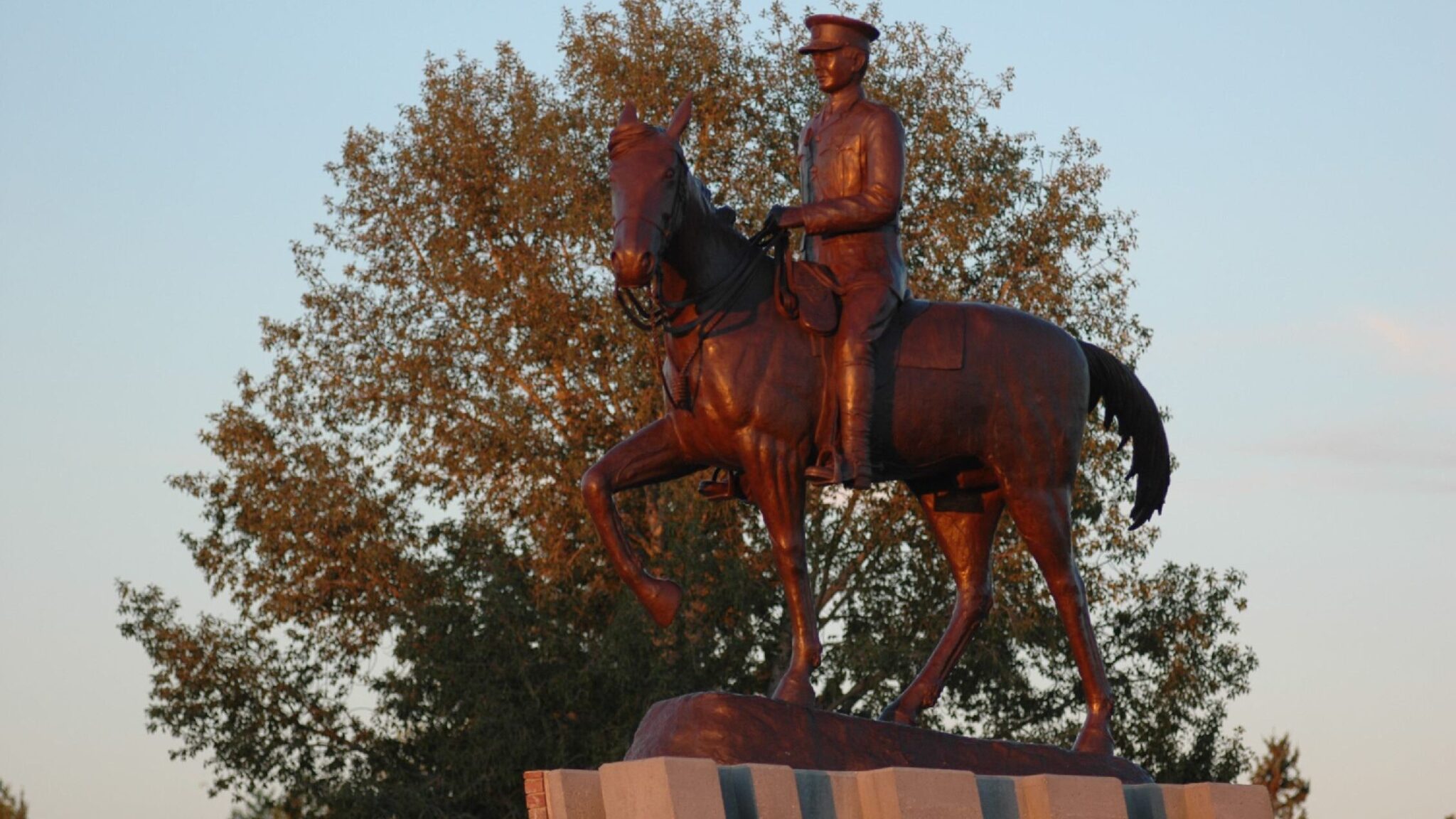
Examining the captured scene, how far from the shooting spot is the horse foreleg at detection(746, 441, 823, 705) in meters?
Answer: 8.94

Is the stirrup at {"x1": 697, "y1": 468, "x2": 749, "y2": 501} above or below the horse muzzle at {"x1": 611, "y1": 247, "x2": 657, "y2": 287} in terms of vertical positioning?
below

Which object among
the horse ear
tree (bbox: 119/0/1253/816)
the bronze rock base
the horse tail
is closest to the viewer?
the bronze rock base

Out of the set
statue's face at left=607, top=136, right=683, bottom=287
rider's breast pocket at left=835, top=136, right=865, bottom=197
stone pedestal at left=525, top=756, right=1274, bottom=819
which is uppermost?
rider's breast pocket at left=835, top=136, right=865, bottom=197

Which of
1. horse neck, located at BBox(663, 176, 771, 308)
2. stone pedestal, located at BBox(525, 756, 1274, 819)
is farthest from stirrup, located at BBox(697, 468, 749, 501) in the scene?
stone pedestal, located at BBox(525, 756, 1274, 819)

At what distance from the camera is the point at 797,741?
8500mm

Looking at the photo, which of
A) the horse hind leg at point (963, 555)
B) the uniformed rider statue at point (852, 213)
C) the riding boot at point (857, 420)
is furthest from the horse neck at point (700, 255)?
the horse hind leg at point (963, 555)

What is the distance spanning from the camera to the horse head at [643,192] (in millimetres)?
8430

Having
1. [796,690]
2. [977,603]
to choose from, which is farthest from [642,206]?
[977,603]

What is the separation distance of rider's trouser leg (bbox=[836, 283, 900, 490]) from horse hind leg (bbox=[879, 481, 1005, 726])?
974 millimetres

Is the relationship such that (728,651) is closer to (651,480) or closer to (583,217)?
(583,217)

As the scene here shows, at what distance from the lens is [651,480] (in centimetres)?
925

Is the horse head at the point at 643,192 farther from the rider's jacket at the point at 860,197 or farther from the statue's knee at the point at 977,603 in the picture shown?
the statue's knee at the point at 977,603

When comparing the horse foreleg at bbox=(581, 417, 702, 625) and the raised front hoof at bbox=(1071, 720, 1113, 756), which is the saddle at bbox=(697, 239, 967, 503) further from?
the raised front hoof at bbox=(1071, 720, 1113, 756)

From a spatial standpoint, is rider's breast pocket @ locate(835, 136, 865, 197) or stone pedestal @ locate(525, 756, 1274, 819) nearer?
stone pedestal @ locate(525, 756, 1274, 819)
